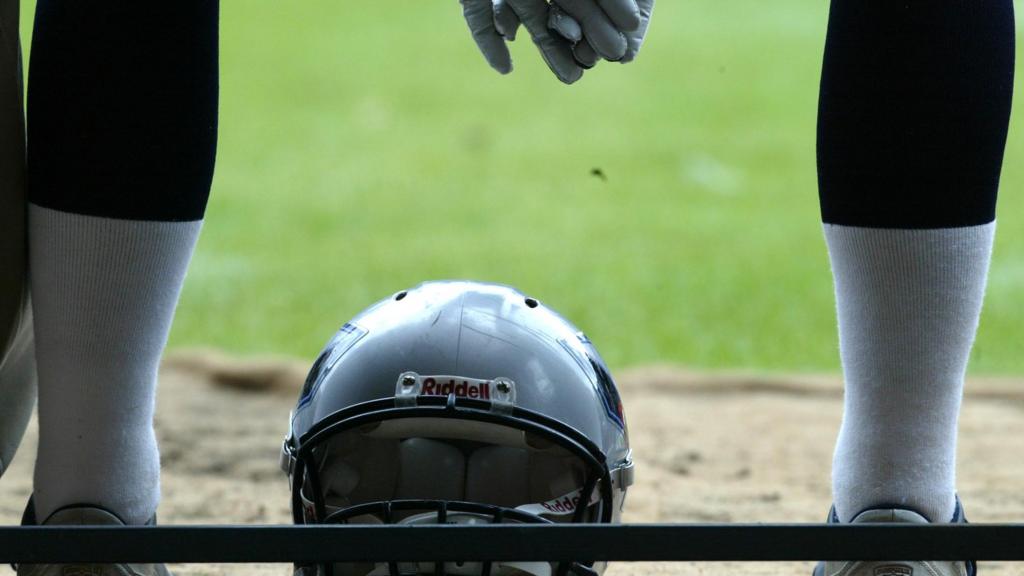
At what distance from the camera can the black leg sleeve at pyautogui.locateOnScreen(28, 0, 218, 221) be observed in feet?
3.96

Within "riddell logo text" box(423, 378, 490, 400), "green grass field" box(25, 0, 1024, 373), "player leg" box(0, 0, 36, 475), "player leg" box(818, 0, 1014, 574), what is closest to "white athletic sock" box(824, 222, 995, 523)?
"player leg" box(818, 0, 1014, 574)

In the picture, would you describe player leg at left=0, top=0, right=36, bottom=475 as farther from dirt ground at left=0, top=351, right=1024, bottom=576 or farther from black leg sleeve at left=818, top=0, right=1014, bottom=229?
black leg sleeve at left=818, top=0, right=1014, bottom=229

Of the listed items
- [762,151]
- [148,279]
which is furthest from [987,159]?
[762,151]

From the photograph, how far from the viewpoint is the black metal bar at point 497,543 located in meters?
1.02

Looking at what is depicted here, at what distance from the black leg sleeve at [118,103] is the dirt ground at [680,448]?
50cm

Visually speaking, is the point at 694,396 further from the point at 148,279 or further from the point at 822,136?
the point at 148,279

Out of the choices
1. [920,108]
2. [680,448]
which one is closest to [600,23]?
[920,108]

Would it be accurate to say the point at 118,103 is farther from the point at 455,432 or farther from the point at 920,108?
the point at 920,108

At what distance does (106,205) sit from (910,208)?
714 mm

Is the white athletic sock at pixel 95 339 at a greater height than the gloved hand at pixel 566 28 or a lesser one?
lesser

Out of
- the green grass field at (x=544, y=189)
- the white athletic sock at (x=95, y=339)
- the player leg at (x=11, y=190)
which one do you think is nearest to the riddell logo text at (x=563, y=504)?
the white athletic sock at (x=95, y=339)

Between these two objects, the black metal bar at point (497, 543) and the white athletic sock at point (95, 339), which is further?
the white athletic sock at point (95, 339)

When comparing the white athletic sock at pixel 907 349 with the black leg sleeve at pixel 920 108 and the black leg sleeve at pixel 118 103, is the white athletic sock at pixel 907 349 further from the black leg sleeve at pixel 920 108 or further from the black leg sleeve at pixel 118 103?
the black leg sleeve at pixel 118 103

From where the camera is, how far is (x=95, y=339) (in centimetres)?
123
